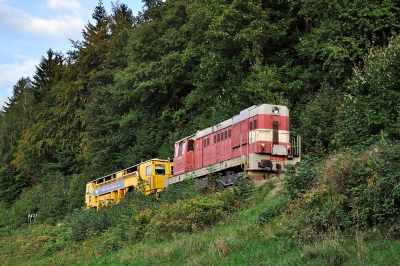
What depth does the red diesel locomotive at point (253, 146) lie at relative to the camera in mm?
21078

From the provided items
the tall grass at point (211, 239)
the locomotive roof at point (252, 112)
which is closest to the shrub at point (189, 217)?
the tall grass at point (211, 239)

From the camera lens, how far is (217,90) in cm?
3319

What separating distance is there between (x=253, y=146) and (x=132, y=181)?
1213cm

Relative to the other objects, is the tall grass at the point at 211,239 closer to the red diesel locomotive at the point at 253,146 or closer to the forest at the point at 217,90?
the forest at the point at 217,90

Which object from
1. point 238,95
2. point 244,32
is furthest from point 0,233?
point 244,32

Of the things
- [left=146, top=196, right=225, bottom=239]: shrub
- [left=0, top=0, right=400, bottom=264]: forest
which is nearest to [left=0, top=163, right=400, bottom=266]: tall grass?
[left=146, top=196, right=225, bottom=239]: shrub

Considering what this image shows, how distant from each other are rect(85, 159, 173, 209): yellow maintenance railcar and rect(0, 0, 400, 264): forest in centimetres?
341

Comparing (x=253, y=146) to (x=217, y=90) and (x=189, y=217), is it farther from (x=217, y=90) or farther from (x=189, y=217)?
(x=217, y=90)

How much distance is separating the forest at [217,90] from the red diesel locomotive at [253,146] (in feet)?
4.96

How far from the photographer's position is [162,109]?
137 ft

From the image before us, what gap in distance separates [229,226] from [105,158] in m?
28.8

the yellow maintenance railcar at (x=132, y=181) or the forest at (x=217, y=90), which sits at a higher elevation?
the forest at (x=217, y=90)

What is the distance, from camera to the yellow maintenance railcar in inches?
1161

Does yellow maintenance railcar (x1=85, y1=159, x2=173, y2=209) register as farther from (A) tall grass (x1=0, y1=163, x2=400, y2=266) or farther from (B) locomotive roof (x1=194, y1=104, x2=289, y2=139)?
(B) locomotive roof (x1=194, y1=104, x2=289, y2=139)
